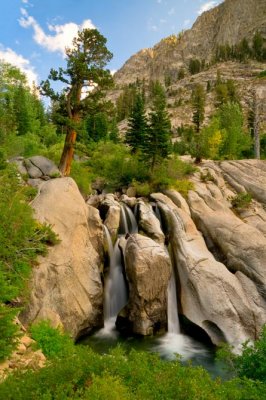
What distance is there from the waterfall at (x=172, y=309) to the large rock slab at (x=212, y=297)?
43 cm

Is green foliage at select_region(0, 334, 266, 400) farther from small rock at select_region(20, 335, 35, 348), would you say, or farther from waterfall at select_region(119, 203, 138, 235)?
waterfall at select_region(119, 203, 138, 235)

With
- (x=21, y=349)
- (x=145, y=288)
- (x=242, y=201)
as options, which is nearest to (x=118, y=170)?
(x=242, y=201)

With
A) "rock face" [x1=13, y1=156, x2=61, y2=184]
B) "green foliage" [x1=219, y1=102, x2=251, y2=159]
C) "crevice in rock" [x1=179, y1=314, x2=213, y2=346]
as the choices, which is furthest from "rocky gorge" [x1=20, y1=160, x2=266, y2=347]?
"green foliage" [x1=219, y1=102, x2=251, y2=159]

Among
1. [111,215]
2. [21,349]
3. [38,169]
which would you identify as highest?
[38,169]

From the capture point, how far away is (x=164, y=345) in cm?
1698

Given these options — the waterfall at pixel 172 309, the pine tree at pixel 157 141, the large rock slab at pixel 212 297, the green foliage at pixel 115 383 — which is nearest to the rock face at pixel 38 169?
the pine tree at pixel 157 141

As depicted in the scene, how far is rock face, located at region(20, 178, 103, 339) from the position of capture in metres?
15.2

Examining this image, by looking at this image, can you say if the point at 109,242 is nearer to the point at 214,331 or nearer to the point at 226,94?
A: the point at 214,331

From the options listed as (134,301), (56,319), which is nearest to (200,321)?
(134,301)

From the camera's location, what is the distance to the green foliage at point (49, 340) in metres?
11.7

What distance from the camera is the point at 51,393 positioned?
578 cm

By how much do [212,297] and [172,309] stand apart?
96.7 inches

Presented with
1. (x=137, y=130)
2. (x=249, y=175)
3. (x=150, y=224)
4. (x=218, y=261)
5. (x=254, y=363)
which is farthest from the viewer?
(x=137, y=130)

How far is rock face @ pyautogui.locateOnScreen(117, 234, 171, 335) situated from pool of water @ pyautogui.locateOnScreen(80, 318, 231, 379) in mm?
636
